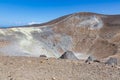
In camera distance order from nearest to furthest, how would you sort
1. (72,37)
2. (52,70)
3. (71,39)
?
(52,70) < (71,39) < (72,37)

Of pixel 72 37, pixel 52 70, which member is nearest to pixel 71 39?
pixel 72 37

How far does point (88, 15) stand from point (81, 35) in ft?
22.5

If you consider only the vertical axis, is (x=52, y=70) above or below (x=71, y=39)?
above

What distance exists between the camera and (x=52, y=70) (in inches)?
393

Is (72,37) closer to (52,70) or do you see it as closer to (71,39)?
(71,39)

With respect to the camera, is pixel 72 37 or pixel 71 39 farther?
pixel 72 37

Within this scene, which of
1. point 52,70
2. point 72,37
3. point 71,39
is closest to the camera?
point 52,70

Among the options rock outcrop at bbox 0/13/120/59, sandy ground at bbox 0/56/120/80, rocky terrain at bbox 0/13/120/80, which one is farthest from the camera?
rock outcrop at bbox 0/13/120/59

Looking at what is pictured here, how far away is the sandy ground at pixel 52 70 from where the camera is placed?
30.4 feet

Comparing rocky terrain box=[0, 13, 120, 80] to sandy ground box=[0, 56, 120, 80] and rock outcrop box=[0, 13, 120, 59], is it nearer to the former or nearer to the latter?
rock outcrop box=[0, 13, 120, 59]

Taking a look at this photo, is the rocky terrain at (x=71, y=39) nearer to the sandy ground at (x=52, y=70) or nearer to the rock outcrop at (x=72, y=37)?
the rock outcrop at (x=72, y=37)

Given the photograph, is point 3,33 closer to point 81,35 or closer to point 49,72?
point 81,35

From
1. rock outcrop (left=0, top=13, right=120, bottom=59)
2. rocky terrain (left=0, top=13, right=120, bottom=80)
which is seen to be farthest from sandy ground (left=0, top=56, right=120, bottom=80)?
rock outcrop (left=0, top=13, right=120, bottom=59)

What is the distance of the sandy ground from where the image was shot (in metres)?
Result: 9.27
